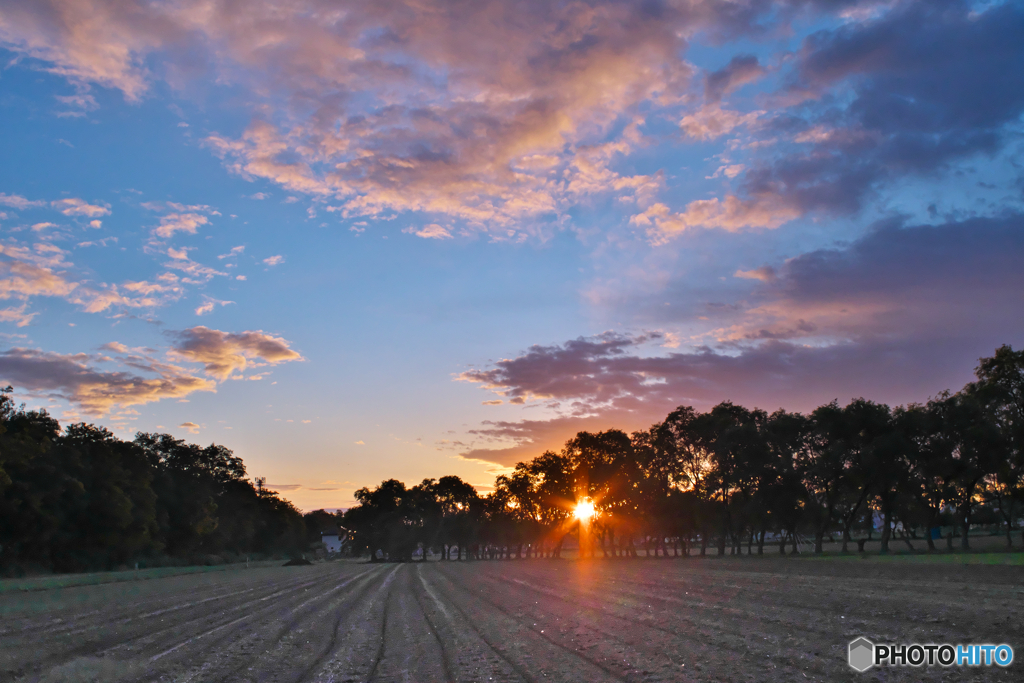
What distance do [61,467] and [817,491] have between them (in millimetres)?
85453

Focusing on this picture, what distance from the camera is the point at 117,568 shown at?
7675 cm

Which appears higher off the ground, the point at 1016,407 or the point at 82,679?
the point at 1016,407

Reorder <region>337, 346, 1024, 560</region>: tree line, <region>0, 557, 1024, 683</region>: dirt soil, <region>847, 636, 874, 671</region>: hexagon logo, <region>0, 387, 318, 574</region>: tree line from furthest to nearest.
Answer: <region>337, 346, 1024, 560</region>: tree line, <region>0, 387, 318, 574</region>: tree line, <region>0, 557, 1024, 683</region>: dirt soil, <region>847, 636, 874, 671</region>: hexagon logo

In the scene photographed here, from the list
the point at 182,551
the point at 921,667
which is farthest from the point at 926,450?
the point at 182,551

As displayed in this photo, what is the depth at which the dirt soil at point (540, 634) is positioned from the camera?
46.2 feet

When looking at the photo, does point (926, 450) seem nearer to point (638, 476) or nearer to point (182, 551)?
point (638, 476)

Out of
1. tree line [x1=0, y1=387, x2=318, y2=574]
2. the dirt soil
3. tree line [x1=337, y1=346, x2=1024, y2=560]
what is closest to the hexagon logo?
the dirt soil

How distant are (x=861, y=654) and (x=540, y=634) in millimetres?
8556

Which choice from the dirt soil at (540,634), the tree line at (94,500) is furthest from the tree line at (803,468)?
the tree line at (94,500)

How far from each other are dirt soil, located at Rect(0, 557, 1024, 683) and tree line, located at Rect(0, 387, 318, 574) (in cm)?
3847

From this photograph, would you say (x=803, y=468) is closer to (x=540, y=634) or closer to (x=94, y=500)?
(x=540, y=634)

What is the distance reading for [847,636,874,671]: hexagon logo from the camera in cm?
1298

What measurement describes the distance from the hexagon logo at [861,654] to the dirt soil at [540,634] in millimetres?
305

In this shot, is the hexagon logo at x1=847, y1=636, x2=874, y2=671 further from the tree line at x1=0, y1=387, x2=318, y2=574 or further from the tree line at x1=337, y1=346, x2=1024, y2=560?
the tree line at x1=0, y1=387, x2=318, y2=574
